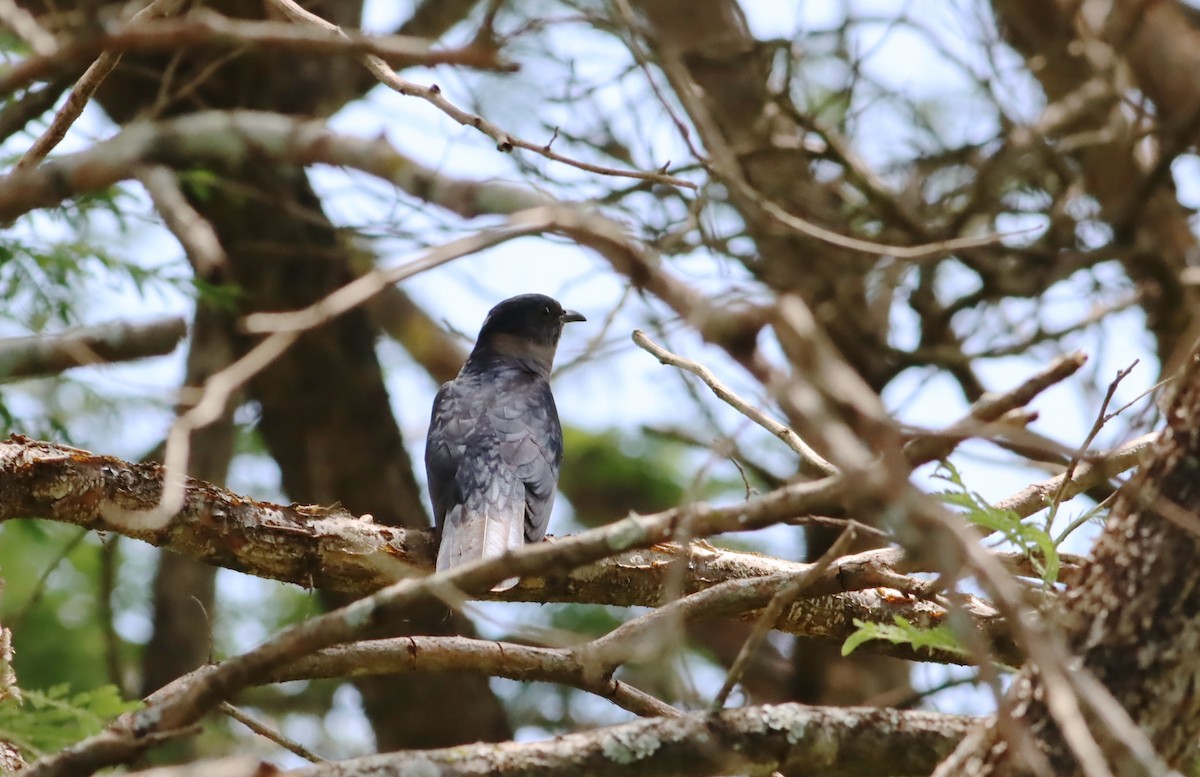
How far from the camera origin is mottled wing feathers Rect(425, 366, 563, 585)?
489 centimetres

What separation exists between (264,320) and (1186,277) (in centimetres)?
581

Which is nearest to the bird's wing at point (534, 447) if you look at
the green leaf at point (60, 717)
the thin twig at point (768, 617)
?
the green leaf at point (60, 717)

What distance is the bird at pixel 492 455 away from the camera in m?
4.90

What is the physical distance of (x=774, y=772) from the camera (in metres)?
2.56

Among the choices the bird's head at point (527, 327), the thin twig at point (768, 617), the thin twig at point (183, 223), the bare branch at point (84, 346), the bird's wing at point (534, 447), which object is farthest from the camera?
the bird's head at point (527, 327)

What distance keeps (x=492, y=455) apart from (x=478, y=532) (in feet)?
2.03

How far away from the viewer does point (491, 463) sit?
5.30m

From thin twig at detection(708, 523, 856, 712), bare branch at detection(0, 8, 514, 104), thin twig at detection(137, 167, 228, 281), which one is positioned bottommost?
thin twig at detection(708, 523, 856, 712)

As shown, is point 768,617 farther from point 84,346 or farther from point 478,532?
point 84,346

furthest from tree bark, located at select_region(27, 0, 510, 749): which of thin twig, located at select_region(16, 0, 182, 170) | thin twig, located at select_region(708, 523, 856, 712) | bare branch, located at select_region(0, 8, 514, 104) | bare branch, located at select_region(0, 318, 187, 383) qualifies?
bare branch, located at select_region(0, 8, 514, 104)

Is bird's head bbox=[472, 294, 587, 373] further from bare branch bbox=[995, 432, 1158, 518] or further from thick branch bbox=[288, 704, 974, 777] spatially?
thick branch bbox=[288, 704, 974, 777]

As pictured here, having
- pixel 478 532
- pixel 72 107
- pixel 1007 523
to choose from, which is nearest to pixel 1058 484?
pixel 1007 523

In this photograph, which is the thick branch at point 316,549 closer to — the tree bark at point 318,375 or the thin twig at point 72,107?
the thin twig at point 72,107

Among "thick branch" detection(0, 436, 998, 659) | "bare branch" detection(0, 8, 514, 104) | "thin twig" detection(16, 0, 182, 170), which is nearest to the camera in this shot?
"bare branch" detection(0, 8, 514, 104)
